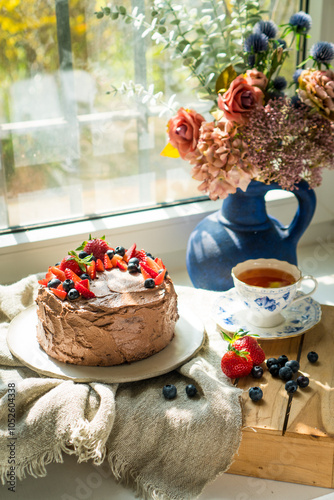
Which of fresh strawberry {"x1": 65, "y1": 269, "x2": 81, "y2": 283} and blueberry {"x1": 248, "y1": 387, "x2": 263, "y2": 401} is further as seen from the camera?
fresh strawberry {"x1": 65, "y1": 269, "x2": 81, "y2": 283}

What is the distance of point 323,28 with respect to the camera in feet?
5.75

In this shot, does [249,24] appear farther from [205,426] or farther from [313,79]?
[205,426]

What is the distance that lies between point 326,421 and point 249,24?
94cm

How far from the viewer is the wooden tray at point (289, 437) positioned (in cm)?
98

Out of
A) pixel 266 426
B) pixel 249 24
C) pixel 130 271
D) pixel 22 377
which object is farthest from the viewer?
pixel 249 24

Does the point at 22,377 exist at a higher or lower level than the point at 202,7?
lower

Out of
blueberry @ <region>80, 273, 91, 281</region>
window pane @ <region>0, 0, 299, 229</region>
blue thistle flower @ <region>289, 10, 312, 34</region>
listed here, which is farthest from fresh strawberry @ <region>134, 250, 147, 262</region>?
blue thistle flower @ <region>289, 10, 312, 34</region>

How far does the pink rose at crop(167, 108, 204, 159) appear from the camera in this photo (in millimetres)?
1237

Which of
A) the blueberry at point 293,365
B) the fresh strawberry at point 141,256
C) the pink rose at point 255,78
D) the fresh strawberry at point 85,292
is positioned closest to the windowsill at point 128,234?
the fresh strawberry at point 141,256

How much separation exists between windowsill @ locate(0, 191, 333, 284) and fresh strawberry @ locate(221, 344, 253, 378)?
26.6 inches

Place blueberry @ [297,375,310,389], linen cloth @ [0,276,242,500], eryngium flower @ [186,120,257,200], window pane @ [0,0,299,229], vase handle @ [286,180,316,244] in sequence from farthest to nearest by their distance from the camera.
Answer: window pane @ [0,0,299,229] < vase handle @ [286,180,316,244] < eryngium flower @ [186,120,257,200] < blueberry @ [297,375,310,389] < linen cloth @ [0,276,242,500]

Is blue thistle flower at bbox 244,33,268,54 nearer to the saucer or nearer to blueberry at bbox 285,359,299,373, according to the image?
the saucer

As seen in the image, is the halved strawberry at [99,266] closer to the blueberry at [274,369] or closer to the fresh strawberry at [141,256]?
the fresh strawberry at [141,256]

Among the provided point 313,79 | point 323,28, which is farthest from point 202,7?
point 313,79
